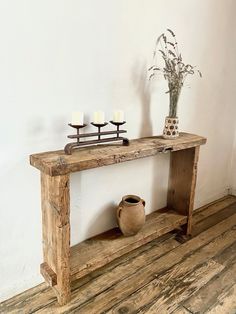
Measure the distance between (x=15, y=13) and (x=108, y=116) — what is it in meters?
0.71

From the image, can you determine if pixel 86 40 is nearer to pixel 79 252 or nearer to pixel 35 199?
pixel 35 199

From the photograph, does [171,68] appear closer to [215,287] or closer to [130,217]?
[130,217]

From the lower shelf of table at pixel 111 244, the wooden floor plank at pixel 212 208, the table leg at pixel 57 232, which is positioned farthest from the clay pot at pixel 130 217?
the wooden floor plank at pixel 212 208

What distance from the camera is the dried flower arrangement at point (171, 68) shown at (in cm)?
176

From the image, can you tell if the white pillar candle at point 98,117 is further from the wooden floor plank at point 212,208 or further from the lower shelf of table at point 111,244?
the wooden floor plank at point 212,208

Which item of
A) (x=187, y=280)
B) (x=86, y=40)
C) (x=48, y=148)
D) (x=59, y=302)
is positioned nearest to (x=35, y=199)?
(x=48, y=148)

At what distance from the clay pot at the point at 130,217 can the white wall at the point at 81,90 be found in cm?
14

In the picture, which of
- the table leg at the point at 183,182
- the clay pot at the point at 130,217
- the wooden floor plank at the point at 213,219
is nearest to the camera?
the clay pot at the point at 130,217

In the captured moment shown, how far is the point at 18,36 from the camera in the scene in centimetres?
122

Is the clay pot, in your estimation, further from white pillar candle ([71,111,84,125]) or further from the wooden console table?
white pillar candle ([71,111,84,125])

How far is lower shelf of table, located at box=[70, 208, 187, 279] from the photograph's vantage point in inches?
59.6

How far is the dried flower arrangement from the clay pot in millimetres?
518

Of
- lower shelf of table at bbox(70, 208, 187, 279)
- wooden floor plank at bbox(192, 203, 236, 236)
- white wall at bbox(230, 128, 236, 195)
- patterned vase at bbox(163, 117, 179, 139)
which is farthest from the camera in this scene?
white wall at bbox(230, 128, 236, 195)

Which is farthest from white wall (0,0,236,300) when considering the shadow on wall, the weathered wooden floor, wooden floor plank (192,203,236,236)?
wooden floor plank (192,203,236,236)
